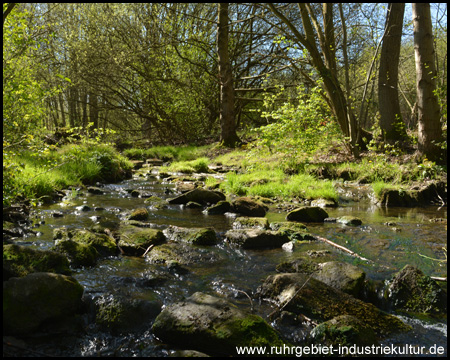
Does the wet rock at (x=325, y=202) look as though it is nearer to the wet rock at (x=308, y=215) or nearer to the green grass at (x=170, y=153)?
the wet rock at (x=308, y=215)

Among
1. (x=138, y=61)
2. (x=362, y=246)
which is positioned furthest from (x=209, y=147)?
(x=362, y=246)

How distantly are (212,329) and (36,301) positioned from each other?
1.51 metres

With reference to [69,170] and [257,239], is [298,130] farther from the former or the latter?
[69,170]

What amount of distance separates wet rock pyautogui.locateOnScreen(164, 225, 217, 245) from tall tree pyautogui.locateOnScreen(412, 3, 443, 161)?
6255 mm

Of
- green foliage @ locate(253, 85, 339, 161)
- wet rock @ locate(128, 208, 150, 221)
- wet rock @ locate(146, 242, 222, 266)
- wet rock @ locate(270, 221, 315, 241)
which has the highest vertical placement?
green foliage @ locate(253, 85, 339, 161)

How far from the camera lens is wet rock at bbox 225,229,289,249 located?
5.30 metres

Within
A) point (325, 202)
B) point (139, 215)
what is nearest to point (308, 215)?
point (325, 202)

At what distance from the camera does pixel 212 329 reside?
2.82 m

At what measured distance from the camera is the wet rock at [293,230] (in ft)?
18.6

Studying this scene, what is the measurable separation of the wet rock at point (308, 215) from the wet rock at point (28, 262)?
429 cm

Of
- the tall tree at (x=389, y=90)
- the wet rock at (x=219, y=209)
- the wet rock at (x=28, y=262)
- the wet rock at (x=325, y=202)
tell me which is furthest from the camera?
the tall tree at (x=389, y=90)

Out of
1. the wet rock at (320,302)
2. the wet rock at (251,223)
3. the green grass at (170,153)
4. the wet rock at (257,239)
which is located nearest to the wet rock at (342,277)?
the wet rock at (320,302)

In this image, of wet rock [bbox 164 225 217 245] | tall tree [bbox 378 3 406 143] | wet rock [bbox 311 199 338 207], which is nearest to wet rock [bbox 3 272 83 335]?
wet rock [bbox 164 225 217 245]

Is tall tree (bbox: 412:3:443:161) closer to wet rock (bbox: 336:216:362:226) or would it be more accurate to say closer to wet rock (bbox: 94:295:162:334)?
wet rock (bbox: 336:216:362:226)
